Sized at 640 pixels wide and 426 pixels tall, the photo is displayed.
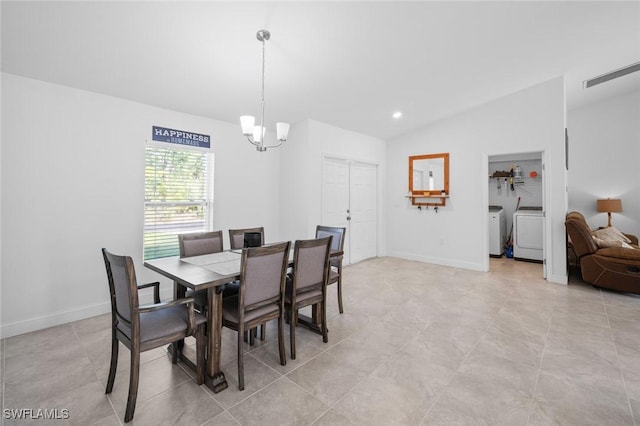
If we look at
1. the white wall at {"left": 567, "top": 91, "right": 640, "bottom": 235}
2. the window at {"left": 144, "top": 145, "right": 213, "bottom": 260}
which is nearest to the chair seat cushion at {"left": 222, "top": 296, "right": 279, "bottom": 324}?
the window at {"left": 144, "top": 145, "right": 213, "bottom": 260}

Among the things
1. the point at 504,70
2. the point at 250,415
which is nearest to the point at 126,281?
the point at 250,415

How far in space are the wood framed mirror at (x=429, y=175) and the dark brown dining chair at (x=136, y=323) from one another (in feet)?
16.0

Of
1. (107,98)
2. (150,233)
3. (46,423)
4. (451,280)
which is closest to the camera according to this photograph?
(46,423)

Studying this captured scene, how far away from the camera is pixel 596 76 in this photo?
4.16 meters

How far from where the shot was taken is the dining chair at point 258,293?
1.87 m

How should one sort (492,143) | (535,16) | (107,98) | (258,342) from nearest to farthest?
1. (258,342)
2. (535,16)
3. (107,98)
4. (492,143)

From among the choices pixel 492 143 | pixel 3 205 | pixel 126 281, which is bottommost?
pixel 126 281

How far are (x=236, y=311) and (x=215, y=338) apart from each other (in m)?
0.22

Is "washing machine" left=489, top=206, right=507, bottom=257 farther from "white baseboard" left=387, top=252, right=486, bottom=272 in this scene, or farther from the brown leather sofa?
the brown leather sofa

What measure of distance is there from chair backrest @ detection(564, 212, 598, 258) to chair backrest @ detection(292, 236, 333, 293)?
3.82 metres

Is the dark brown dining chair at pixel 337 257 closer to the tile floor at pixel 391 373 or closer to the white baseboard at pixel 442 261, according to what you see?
the tile floor at pixel 391 373

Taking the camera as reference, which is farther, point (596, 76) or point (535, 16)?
point (596, 76)

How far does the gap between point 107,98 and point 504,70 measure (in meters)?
4.99

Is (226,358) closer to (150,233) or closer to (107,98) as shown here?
(150,233)
